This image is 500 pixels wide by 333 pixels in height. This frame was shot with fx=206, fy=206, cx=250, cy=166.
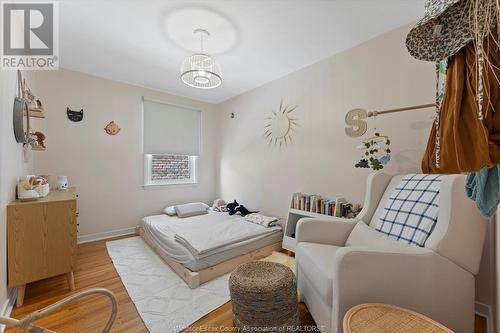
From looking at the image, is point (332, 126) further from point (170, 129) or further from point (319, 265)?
point (170, 129)

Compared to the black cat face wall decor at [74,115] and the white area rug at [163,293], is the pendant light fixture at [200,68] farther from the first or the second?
the white area rug at [163,293]

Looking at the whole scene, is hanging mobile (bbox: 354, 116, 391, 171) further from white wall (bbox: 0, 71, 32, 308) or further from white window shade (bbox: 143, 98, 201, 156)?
white window shade (bbox: 143, 98, 201, 156)

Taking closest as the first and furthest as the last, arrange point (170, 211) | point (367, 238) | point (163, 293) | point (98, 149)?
point (367, 238) < point (163, 293) < point (98, 149) < point (170, 211)

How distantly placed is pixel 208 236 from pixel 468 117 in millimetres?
2265

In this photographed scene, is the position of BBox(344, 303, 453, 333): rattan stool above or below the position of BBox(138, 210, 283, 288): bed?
above

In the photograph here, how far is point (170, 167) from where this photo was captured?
12.9 ft

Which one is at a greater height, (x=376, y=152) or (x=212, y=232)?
(x=376, y=152)

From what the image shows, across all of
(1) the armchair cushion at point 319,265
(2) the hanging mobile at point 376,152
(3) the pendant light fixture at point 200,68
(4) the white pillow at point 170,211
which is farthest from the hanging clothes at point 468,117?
(4) the white pillow at point 170,211

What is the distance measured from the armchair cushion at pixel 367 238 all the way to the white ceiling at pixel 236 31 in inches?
74.3

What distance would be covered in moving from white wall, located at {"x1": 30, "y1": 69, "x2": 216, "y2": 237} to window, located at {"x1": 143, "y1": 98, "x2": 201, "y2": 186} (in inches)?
4.7

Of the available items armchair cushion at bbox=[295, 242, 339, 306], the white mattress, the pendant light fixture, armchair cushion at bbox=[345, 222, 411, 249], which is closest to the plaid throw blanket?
armchair cushion at bbox=[345, 222, 411, 249]

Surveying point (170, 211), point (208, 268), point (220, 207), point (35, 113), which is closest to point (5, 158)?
point (35, 113)

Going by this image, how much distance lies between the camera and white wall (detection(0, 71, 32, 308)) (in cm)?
144

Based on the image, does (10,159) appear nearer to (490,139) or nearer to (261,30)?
(261,30)
